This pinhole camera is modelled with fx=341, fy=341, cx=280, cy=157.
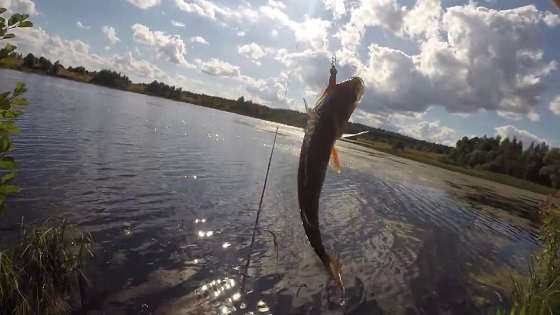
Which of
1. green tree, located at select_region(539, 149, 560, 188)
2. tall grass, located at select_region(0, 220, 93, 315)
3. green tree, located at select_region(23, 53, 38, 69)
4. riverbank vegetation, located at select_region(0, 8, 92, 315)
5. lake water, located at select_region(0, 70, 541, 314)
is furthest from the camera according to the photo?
green tree, located at select_region(23, 53, 38, 69)

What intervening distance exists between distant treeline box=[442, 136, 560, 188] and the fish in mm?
116775

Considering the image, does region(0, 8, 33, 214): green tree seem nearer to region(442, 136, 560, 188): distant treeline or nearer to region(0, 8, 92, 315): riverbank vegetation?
region(0, 8, 92, 315): riverbank vegetation

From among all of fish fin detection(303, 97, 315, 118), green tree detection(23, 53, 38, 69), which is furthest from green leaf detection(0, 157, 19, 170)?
green tree detection(23, 53, 38, 69)

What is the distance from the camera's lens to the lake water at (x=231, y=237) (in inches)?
358

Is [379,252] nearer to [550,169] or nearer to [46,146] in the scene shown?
[46,146]

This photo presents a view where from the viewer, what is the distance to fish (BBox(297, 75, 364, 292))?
59.5 inches

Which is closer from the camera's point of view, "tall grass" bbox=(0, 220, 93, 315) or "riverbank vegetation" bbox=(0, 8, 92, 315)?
"riverbank vegetation" bbox=(0, 8, 92, 315)

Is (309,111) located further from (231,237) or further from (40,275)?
(231,237)

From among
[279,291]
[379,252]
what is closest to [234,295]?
[279,291]

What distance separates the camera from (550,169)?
98812 millimetres

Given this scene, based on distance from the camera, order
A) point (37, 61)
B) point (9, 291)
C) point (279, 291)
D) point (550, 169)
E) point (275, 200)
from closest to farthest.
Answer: point (9, 291) → point (279, 291) → point (275, 200) → point (550, 169) → point (37, 61)

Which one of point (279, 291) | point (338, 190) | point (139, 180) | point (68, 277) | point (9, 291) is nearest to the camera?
point (9, 291)

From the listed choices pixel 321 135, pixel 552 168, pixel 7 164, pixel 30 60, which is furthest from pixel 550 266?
pixel 30 60

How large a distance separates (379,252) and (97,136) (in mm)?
22313
